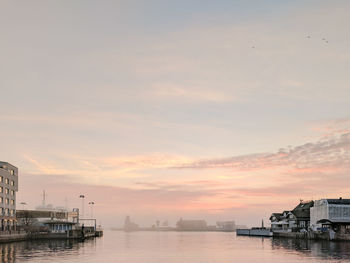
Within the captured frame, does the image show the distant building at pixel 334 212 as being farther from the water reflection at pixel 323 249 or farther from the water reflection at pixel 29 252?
the water reflection at pixel 29 252

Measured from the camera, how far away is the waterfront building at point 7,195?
557 ft

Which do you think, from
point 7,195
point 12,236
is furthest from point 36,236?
point 12,236

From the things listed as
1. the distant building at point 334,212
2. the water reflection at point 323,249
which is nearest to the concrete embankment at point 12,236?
the water reflection at point 323,249

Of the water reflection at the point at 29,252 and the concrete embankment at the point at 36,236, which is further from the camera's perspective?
the concrete embankment at the point at 36,236

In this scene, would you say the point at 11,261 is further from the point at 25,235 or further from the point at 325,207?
the point at 325,207

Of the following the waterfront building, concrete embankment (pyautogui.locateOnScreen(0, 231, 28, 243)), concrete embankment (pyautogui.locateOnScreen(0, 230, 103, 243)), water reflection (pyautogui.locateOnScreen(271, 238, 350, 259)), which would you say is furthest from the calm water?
the waterfront building

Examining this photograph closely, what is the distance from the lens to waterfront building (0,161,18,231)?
169750 millimetres

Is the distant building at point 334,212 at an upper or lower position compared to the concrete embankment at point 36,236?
upper

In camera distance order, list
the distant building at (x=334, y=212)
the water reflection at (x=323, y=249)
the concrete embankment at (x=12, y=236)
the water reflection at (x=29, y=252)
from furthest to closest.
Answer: the distant building at (x=334, y=212) < the concrete embankment at (x=12, y=236) < the water reflection at (x=323, y=249) < the water reflection at (x=29, y=252)

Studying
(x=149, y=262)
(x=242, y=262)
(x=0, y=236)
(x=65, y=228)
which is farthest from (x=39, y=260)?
(x=65, y=228)

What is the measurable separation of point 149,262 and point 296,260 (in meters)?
27.0

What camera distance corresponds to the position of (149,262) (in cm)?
8625

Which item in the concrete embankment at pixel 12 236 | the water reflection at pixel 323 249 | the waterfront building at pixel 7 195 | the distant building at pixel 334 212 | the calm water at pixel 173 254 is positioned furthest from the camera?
the distant building at pixel 334 212

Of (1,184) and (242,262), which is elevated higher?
(1,184)
